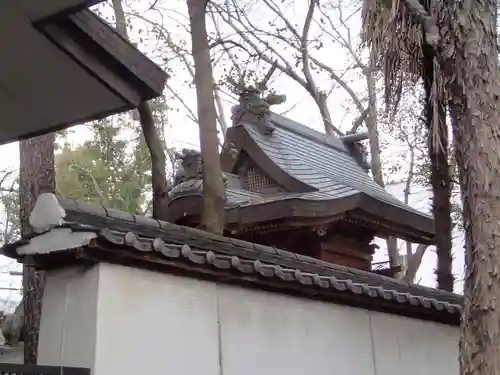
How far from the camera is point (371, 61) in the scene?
692 cm

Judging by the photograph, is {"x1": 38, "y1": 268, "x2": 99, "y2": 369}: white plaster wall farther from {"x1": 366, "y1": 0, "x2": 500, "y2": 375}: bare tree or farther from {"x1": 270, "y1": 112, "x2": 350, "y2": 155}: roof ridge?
{"x1": 270, "y1": 112, "x2": 350, "y2": 155}: roof ridge

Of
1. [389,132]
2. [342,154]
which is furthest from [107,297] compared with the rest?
[389,132]

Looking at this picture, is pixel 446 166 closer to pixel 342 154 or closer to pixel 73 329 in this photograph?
pixel 342 154

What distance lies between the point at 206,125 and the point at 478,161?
283 cm

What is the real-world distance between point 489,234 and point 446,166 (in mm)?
5243

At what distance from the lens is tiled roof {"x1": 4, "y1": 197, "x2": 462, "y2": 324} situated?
4.27 metres

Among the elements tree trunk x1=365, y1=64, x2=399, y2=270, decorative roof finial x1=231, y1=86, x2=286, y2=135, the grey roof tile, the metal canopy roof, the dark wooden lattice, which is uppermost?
tree trunk x1=365, y1=64, x2=399, y2=270

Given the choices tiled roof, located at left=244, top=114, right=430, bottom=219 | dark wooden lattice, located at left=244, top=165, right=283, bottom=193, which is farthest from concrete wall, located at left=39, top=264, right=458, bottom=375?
dark wooden lattice, located at left=244, top=165, right=283, bottom=193

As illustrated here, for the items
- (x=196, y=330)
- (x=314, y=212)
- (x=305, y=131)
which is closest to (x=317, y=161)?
(x=305, y=131)

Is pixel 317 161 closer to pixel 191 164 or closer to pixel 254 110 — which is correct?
pixel 254 110

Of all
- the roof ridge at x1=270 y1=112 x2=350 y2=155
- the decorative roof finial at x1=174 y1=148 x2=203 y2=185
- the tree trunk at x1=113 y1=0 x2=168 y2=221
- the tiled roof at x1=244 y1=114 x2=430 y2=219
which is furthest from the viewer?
the roof ridge at x1=270 y1=112 x2=350 y2=155

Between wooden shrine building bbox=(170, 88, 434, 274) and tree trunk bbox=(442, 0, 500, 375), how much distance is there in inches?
140

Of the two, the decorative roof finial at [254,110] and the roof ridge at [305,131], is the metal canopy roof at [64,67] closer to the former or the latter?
the decorative roof finial at [254,110]

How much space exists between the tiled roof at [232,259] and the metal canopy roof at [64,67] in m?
0.71
